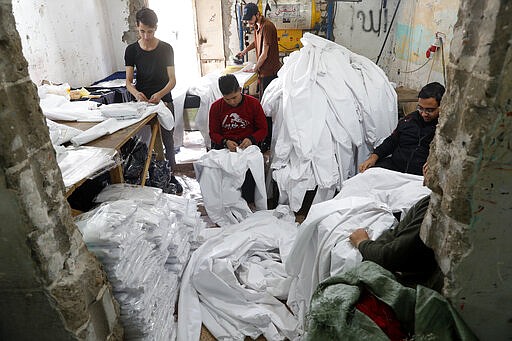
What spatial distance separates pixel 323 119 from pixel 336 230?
153 cm

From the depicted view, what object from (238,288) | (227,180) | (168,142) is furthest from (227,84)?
(238,288)

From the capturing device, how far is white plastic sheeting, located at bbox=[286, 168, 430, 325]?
1.56 meters

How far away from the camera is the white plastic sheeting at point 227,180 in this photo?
2.74m

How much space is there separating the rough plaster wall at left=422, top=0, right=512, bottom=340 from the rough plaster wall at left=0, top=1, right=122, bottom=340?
1190 millimetres

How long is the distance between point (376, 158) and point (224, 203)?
3.98 feet

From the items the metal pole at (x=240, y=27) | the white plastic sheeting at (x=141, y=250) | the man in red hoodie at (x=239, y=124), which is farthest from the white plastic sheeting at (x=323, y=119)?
the metal pole at (x=240, y=27)

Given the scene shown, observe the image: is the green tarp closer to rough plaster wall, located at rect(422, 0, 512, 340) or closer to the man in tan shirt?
rough plaster wall, located at rect(422, 0, 512, 340)

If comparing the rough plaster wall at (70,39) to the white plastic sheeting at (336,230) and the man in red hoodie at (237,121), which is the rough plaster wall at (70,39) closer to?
the man in red hoodie at (237,121)

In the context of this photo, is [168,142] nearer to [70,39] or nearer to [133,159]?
[133,159]

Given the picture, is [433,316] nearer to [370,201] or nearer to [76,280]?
[370,201]

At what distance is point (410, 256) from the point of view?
48.9 inches

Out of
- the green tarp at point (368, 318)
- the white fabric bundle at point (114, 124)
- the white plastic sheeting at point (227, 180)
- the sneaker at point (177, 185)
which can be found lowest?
the sneaker at point (177, 185)

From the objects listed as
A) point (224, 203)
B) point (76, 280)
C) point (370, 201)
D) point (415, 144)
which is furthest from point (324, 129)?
point (76, 280)

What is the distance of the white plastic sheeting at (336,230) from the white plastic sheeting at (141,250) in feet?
2.13
